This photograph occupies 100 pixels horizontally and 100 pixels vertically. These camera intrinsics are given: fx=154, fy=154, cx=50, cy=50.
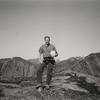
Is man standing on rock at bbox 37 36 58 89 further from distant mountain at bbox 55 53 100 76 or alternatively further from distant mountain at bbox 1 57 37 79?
distant mountain at bbox 1 57 37 79

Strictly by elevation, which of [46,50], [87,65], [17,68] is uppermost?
[17,68]

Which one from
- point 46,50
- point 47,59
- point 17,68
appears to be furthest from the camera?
point 17,68

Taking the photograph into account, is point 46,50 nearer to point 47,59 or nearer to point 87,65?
point 47,59

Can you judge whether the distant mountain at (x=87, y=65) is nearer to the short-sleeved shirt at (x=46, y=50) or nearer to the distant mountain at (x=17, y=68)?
the distant mountain at (x=17, y=68)

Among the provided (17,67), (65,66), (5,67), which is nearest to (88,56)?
(65,66)

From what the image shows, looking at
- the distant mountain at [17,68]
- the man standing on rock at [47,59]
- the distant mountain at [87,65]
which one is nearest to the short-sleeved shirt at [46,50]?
the man standing on rock at [47,59]

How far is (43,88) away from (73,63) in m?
9.30

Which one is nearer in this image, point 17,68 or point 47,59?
point 47,59

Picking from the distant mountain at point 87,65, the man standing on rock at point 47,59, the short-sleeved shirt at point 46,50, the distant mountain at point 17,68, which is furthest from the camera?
the distant mountain at point 17,68

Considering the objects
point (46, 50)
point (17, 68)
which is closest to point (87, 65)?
point (17, 68)

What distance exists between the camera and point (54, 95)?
5328 mm

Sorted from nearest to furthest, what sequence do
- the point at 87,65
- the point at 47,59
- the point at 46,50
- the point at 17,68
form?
the point at 47,59
the point at 46,50
the point at 87,65
the point at 17,68

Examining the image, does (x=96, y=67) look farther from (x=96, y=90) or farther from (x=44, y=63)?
(x=44, y=63)

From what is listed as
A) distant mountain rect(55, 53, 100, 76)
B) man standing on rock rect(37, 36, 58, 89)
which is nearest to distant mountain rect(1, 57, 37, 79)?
distant mountain rect(55, 53, 100, 76)
